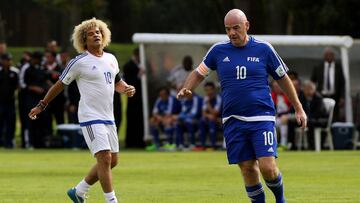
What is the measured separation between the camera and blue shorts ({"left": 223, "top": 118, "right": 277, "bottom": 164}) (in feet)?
43.5

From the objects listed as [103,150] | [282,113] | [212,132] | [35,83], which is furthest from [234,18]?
[35,83]

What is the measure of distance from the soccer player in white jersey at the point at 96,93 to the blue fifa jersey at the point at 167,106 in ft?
54.1

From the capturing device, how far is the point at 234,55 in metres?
13.4

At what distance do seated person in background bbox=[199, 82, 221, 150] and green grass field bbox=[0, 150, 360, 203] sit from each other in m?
1.73

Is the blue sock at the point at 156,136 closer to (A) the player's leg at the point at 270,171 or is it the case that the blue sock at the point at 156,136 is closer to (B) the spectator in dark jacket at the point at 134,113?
(B) the spectator in dark jacket at the point at 134,113

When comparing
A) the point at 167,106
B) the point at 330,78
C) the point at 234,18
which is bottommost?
the point at 167,106

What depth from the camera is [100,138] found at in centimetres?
1418

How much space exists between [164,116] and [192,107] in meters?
1.02

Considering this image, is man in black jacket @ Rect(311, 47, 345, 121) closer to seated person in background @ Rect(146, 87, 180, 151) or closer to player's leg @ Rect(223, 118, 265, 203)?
seated person in background @ Rect(146, 87, 180, 151)

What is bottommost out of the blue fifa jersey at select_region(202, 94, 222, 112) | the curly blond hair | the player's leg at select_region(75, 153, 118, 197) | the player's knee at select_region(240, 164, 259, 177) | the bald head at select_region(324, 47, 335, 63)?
the blue fifa jersey at select_region(202, 94, 222, 112)

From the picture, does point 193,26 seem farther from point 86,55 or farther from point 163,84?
point 86,55

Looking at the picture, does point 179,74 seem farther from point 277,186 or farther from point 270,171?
point 270,171

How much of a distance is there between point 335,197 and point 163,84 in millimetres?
16335

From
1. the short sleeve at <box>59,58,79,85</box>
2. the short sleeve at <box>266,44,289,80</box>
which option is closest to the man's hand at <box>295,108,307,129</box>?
the short sleeve at <box>266,44,289,80</box>
